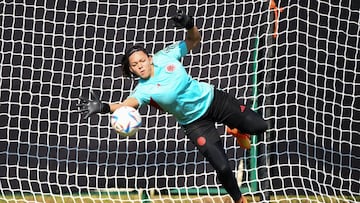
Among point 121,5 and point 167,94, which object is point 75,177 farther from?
point 167,94

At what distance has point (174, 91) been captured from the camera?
5812 millimetres

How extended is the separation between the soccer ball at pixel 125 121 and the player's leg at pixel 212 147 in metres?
0.64

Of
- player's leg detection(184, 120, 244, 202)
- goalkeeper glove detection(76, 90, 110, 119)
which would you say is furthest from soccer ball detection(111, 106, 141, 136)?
player's leg detection(184, 120, 244, 202)

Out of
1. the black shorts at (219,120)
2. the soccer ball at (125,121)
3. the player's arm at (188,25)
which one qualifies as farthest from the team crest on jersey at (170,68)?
the soccer ball at (125,121)

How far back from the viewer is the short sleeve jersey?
582 cm

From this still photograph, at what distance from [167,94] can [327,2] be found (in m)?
2.41

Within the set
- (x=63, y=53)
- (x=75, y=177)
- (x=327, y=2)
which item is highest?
(x=327, y=2)

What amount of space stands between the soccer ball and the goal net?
210 cm

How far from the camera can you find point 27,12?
7.80 meters

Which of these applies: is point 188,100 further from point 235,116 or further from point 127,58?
point 127,58

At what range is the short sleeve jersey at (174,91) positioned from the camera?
5.82 metres

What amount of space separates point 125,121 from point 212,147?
81 cm

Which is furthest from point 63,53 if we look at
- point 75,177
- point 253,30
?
point 253,30

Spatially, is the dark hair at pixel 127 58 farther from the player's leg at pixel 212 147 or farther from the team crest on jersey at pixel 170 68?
the player's leg at pixel 212 147
